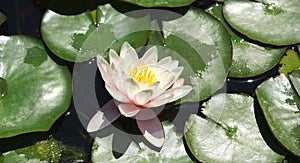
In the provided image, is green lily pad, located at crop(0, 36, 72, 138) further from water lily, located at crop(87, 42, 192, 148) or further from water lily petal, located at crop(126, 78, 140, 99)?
water lily petal, located at crop(126, 78, 140, 99)

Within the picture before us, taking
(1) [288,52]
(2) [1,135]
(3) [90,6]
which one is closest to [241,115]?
(1) [288,52]

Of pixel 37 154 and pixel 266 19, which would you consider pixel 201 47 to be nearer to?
pixel 266 19

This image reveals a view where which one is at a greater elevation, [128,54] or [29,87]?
[128,54]

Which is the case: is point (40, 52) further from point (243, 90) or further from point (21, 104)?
point (243, 90)

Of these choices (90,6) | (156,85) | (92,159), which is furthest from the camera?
(90,6)

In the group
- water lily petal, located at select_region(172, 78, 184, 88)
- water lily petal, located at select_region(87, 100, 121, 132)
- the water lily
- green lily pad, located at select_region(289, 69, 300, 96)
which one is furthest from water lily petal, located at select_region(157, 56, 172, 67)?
green lily pad, located at select_region(289, 69, 300, 96)

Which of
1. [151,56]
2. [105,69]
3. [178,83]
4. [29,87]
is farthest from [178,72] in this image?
[29,87]
